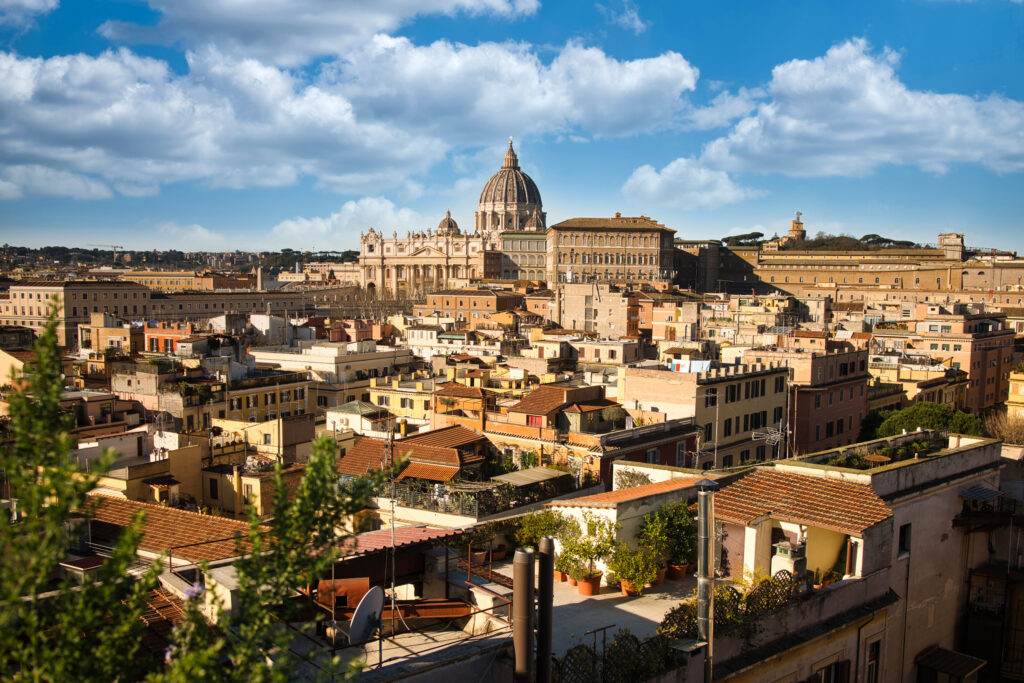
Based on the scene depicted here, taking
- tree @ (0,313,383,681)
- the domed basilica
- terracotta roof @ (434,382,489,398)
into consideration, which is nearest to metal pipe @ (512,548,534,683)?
tree @ (0,313,383,681)

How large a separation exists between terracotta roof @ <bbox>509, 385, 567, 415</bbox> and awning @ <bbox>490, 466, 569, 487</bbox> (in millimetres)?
3533

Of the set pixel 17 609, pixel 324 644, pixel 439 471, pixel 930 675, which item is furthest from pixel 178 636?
pixel 439 471

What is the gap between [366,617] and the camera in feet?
17.0

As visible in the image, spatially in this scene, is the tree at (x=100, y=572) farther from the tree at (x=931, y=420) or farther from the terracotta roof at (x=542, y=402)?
the tree at (x=931, y=420)

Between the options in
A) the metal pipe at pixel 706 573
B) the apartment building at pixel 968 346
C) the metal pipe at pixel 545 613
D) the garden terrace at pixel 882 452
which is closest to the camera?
the metal pipe at pixel 545 613

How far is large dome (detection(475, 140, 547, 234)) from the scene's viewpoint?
122750mm

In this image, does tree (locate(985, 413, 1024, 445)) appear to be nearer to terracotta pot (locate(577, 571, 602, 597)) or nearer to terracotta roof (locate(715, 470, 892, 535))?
terracotta roof (locate(715, 470, 892, 535))

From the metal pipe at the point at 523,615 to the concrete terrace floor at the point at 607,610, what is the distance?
1.16 m

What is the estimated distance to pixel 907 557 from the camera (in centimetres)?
861

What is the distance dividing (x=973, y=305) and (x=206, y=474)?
141ft

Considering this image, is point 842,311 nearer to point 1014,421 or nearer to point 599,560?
point 1014,421

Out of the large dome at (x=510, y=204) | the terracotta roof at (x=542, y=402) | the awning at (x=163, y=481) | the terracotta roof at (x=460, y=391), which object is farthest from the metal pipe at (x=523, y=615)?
the large dome at (x=510, y=204)

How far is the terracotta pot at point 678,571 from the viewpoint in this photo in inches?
330

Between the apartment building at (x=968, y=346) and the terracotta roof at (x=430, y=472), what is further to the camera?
the apartment building at (x=968, y=346)
